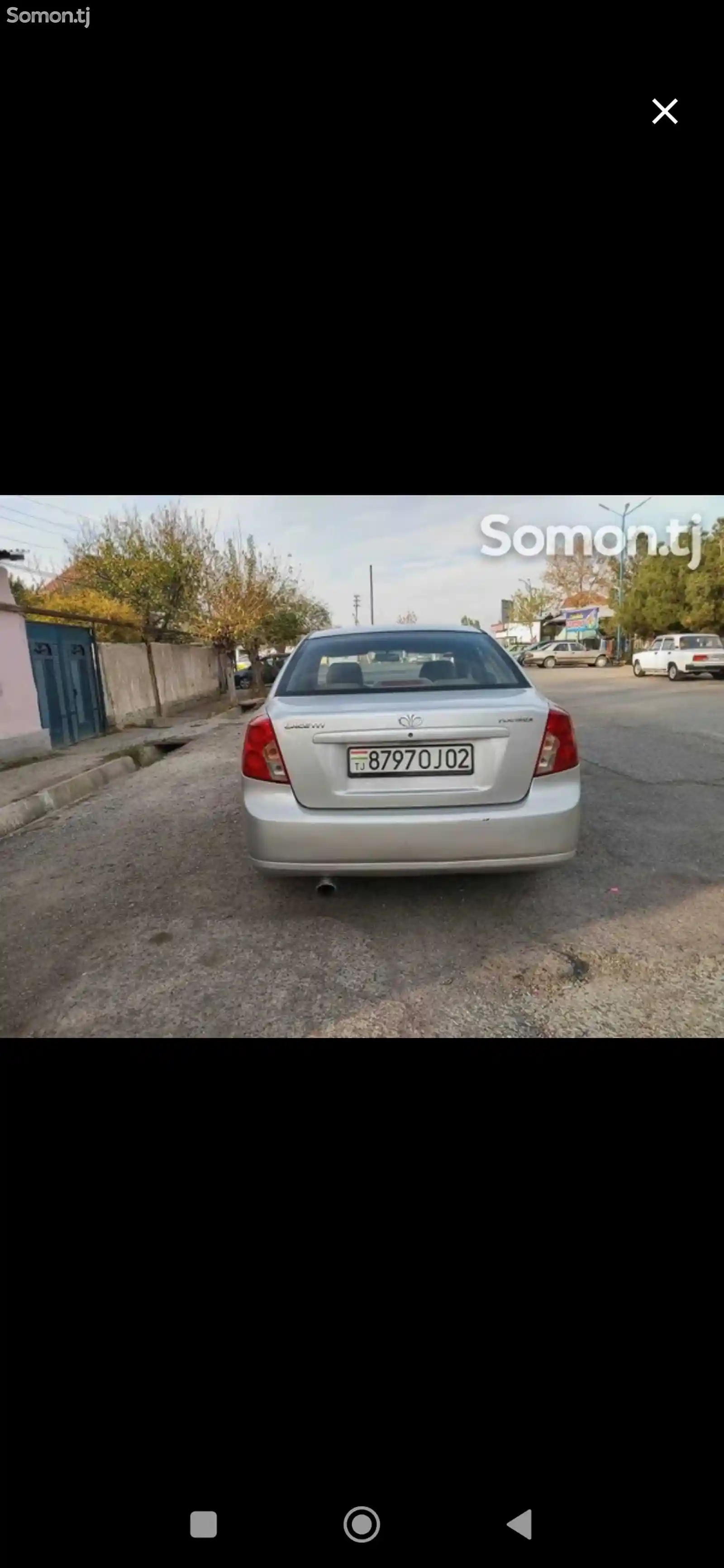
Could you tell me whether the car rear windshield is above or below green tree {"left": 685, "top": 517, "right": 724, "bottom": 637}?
below

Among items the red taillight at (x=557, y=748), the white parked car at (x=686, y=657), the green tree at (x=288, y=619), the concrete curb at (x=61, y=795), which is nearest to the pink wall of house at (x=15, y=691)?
the concrete curb at (x=61, y=795)

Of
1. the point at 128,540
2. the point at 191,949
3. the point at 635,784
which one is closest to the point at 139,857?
the point at 191,949

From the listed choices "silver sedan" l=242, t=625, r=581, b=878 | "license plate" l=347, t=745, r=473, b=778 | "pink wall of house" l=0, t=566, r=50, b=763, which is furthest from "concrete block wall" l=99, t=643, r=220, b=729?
"license plate" l=347, t=745, r=473, b=778

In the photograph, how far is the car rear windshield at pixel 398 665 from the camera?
2.94 meters

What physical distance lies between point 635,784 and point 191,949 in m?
4.21

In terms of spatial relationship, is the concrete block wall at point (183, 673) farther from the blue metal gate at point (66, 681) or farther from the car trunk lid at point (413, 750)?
the car trunk lid at point (413, 750)

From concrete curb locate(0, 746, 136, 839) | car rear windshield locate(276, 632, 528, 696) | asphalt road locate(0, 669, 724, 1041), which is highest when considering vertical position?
car rear windshield locate(276, 632, 528, 696)

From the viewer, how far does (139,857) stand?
3.96 meters

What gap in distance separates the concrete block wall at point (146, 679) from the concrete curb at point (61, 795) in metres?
4.75

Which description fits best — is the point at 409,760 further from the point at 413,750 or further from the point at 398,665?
the point at 398,665

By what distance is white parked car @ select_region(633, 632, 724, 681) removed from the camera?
17.3m

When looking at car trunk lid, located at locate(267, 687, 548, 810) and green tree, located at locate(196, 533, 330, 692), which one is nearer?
car trunk lid, located at locate(267, 687, 548, 810)

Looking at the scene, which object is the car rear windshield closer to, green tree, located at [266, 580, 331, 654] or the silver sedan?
the silver sedan
